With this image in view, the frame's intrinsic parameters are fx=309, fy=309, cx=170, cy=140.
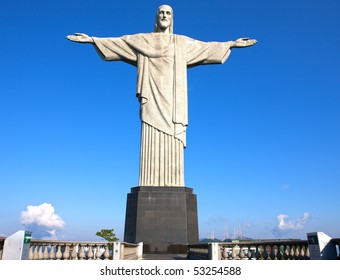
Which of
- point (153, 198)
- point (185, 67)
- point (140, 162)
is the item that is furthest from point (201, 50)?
point (153, 198)

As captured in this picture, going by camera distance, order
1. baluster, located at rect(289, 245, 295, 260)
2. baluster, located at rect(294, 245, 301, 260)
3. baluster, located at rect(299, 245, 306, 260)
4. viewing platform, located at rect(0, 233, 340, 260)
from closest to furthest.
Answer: viewing platform, located at rect(0, 233, 340, 260) → baluster, located at rect(299, 245, 306, 260) → baluster, located at rect(294, 245, 301, 260) → baluster, located at rect(289, 245, 295, 260)

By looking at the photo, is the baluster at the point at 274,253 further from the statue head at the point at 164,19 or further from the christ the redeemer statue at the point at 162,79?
the statue head at the point at 164,19

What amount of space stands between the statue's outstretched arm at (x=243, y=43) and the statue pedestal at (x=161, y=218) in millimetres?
7585

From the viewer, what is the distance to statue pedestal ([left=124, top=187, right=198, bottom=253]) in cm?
1244

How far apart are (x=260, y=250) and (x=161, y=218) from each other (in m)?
5.31

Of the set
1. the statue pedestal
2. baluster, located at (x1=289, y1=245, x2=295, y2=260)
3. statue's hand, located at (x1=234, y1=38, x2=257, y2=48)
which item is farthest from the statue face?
baluster, located at (x1=289, y1=245, x2=295, y2=260)

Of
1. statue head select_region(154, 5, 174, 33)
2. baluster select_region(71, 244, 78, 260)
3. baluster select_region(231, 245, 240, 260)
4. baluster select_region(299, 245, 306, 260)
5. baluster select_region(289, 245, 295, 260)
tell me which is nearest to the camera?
baluster select_region(299, 245, 306, 260)

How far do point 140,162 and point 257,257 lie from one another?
705 cm

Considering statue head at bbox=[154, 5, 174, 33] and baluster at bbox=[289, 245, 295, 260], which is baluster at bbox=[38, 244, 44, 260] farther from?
statue head at bbox=[154, 5, 174, 33]

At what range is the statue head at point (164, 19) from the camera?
1495 cm

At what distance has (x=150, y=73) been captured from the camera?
14.4m

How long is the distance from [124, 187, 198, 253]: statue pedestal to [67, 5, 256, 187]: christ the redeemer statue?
55 centimetres

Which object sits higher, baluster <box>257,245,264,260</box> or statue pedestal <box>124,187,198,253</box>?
statue pedestal <box>124,187,198,253</box>

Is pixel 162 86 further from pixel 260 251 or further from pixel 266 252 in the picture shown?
pixel 266 252
